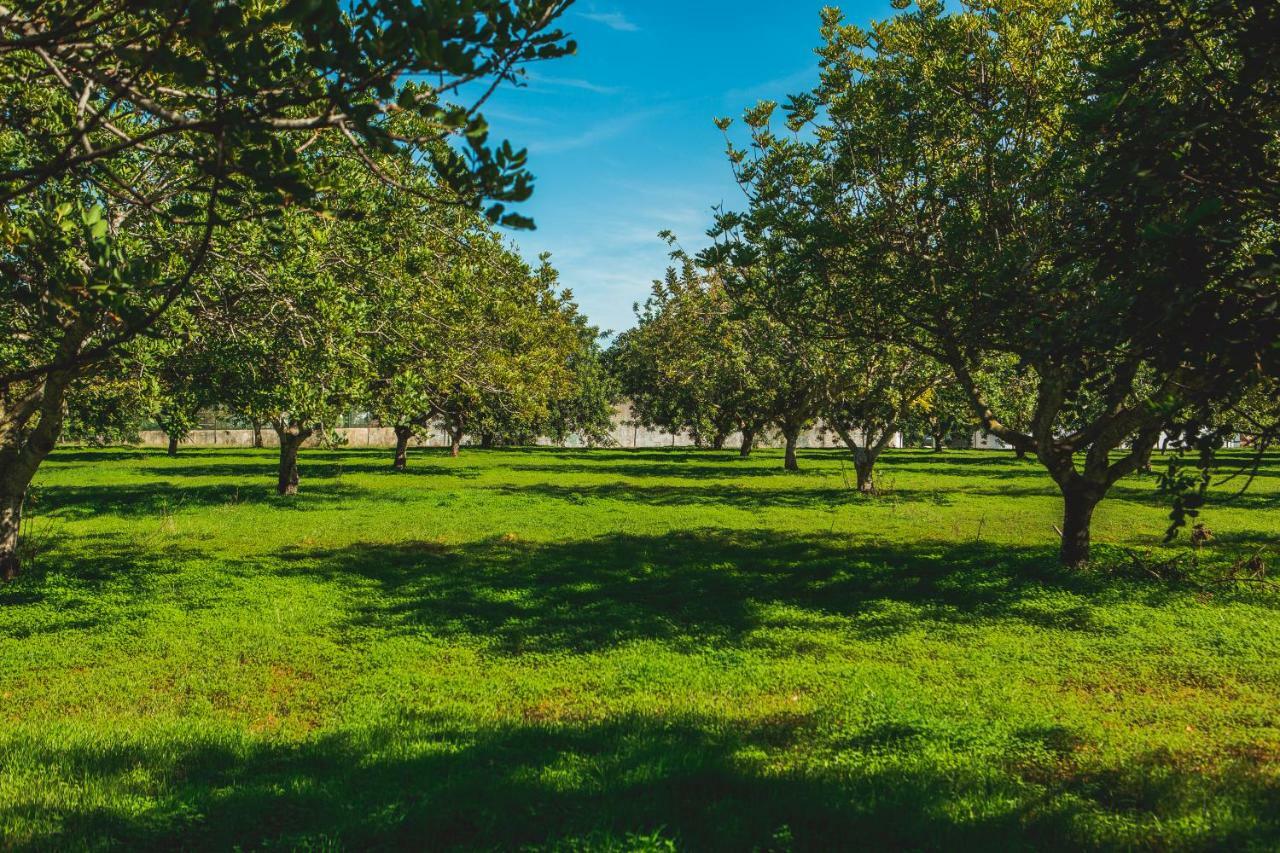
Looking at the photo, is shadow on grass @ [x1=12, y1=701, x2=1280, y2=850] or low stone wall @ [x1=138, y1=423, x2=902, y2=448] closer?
shadow on grass @ [x1=12, y1=701, x2=1280, y2=850]

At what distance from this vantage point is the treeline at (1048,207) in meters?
5.09

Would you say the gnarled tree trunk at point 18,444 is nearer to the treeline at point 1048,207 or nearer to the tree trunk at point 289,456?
the treeline at point 1048,207

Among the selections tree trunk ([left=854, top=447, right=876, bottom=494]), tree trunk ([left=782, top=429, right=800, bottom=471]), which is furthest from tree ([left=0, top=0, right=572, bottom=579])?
tree trunk ([left=782, top=429, right=800, bottom=471])

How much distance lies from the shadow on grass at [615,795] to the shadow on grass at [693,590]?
313 centimetres

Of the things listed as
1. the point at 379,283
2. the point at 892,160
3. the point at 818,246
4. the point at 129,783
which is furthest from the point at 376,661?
the point at 892,160

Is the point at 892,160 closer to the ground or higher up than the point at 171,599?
higher up

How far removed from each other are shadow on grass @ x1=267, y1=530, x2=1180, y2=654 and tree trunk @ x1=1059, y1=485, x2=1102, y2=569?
0.38 m

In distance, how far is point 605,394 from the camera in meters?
68.5

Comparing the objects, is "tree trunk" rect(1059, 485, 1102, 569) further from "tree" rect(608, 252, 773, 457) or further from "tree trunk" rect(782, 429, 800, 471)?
"tree trunk" rect(782, 429, 800, 471)

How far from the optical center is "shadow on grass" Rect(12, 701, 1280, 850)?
471cm

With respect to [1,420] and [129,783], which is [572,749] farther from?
[1,420]

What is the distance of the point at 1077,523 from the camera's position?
12438mm

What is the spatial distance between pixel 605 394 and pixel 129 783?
2496 inches

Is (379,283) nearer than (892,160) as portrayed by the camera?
No
